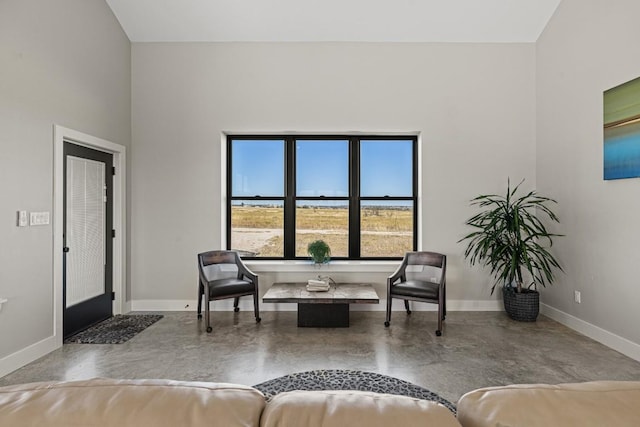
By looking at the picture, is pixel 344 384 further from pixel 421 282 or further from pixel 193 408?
pixel 421 282

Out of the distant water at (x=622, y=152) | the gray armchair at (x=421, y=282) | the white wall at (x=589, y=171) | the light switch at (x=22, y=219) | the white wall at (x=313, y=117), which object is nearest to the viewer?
the light switch at (x=22, y=219)

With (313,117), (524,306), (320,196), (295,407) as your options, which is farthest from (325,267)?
(295,407)

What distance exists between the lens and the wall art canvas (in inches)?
129

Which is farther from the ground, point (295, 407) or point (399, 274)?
point (295, 407)

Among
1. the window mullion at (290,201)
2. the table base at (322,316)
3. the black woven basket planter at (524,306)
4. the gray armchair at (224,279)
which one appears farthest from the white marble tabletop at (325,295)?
the black woven basket planter at (524,306)

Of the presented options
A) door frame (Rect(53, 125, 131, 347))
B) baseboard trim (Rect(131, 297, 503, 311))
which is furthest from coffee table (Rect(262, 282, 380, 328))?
door frame (Rect(53, 125, 131, 347))

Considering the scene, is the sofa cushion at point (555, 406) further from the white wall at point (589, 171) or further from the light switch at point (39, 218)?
the light switch at point (39, 218)

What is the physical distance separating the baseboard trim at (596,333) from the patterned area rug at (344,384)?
226cm

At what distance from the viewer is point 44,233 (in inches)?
134

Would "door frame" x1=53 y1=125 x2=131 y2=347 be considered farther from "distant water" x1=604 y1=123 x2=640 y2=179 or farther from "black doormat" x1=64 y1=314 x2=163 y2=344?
"distant water" x1=604 y1=123 x2=640 y2=179

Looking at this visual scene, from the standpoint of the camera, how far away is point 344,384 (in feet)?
7.29

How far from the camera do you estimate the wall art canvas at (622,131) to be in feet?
10.7

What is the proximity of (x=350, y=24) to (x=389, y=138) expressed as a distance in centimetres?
149

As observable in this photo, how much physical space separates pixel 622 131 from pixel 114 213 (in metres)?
5.49
